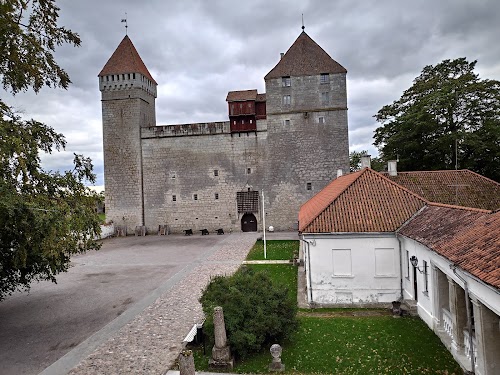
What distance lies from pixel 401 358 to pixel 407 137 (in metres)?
24.3

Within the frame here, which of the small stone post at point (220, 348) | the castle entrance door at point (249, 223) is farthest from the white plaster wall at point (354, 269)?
the castle entrance door at point (249, 223)

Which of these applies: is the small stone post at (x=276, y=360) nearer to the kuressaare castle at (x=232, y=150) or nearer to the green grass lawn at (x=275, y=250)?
the green grass lawn at (x=275, y=250)

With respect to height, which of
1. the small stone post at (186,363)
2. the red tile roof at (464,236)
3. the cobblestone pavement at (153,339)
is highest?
the red tile roof at (464,236)

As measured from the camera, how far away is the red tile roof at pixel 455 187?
18.7 metres

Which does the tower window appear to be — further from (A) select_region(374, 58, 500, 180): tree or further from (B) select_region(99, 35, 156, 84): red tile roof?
(B) select_region(99, 35, 156, 84): red tile roof

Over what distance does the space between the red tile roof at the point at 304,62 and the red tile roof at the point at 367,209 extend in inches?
764

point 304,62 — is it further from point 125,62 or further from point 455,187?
point 455,187

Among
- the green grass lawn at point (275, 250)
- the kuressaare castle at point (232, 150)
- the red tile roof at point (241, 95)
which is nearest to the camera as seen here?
the green grass lawn at point (275, 250)

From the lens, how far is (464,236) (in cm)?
858

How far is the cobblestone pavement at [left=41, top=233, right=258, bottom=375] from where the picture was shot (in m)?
8.83

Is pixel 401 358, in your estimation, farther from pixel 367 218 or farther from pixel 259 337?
pixel 367 218

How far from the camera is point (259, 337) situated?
9.18 m

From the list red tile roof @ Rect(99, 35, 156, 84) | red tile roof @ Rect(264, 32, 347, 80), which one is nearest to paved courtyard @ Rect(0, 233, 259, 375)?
red tile roof @ Rect(264, 32, 347, 80)

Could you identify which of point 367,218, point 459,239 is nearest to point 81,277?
point 367,218
